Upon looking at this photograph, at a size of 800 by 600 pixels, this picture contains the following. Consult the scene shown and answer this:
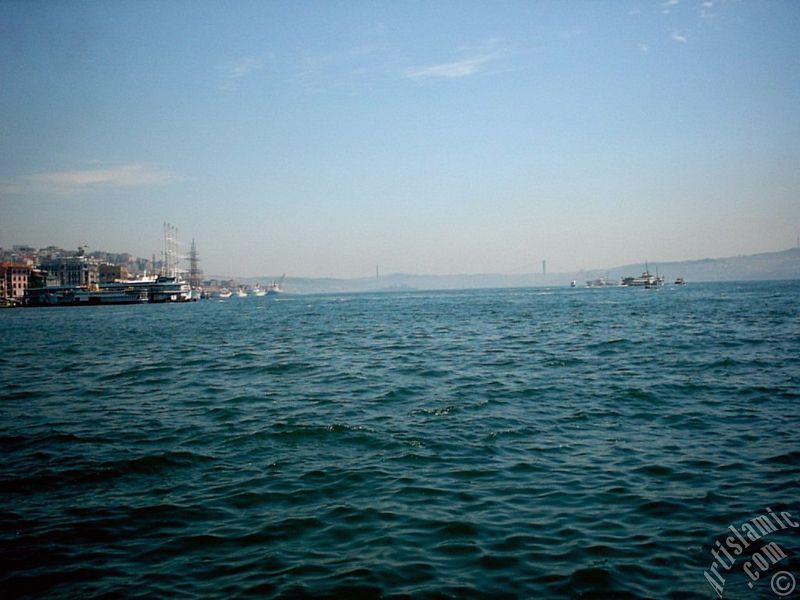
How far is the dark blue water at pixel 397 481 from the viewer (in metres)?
6.67

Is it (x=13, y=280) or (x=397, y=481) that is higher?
(x=13, y=280)

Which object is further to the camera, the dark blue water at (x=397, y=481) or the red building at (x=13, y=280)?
the red building at (x=13, y=280)

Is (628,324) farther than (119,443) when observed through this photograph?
Yes

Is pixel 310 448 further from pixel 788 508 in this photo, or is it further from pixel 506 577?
pixel 788 508

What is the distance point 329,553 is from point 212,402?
1164 cm

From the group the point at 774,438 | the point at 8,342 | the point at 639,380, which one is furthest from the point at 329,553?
the point at 8,342

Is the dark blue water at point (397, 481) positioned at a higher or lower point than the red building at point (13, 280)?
lower

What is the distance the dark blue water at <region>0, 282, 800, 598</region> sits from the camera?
21.9 ft

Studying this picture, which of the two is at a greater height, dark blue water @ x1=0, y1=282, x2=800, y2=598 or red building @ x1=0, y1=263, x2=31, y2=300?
red building @ x1=0, y1=263, x2=31, y2=300

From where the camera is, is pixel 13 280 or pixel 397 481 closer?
pixel 397 481

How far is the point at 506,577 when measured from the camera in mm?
6480

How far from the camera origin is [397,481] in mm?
9820

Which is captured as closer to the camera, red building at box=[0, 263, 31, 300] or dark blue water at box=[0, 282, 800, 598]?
dark blue water at box=[0, 282, 800, 598]

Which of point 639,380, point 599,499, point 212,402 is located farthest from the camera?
point 639,380
